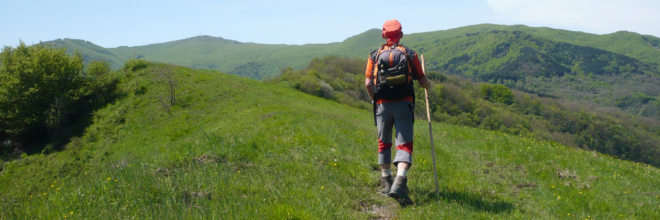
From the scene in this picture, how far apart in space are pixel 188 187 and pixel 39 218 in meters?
1.83

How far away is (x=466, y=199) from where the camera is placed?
564cm

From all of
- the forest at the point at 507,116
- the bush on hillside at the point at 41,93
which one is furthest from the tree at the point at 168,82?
the forest at the point at 507,116

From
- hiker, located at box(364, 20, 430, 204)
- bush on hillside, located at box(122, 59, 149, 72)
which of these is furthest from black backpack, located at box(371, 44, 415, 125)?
bush on hillside, located at box(122, 59, 149, 72)

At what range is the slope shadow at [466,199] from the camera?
5412 mm

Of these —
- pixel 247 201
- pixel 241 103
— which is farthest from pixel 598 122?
pixel 247 201

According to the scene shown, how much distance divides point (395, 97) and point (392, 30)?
1.11 metres

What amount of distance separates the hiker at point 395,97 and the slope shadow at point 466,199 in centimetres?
39

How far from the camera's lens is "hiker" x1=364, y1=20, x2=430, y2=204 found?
17.6ft

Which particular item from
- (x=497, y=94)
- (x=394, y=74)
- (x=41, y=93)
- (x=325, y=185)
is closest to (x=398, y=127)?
(x=394, y=74)

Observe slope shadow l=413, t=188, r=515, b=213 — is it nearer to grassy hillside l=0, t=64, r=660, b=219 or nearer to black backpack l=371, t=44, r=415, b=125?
grassy hillside l=0, t=64, r=660, b=219

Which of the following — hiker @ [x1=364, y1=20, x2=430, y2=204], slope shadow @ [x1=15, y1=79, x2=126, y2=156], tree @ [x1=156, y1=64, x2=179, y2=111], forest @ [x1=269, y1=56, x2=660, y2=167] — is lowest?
forest @ [x1=269, y1=56, x2=660, y2=167]

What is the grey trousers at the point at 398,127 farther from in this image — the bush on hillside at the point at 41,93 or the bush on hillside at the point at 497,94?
the bush on hillside at the point at 497,94

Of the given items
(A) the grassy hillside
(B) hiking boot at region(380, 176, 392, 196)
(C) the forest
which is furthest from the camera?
(C) the forest

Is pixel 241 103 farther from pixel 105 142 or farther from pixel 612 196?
pixel 612 196
